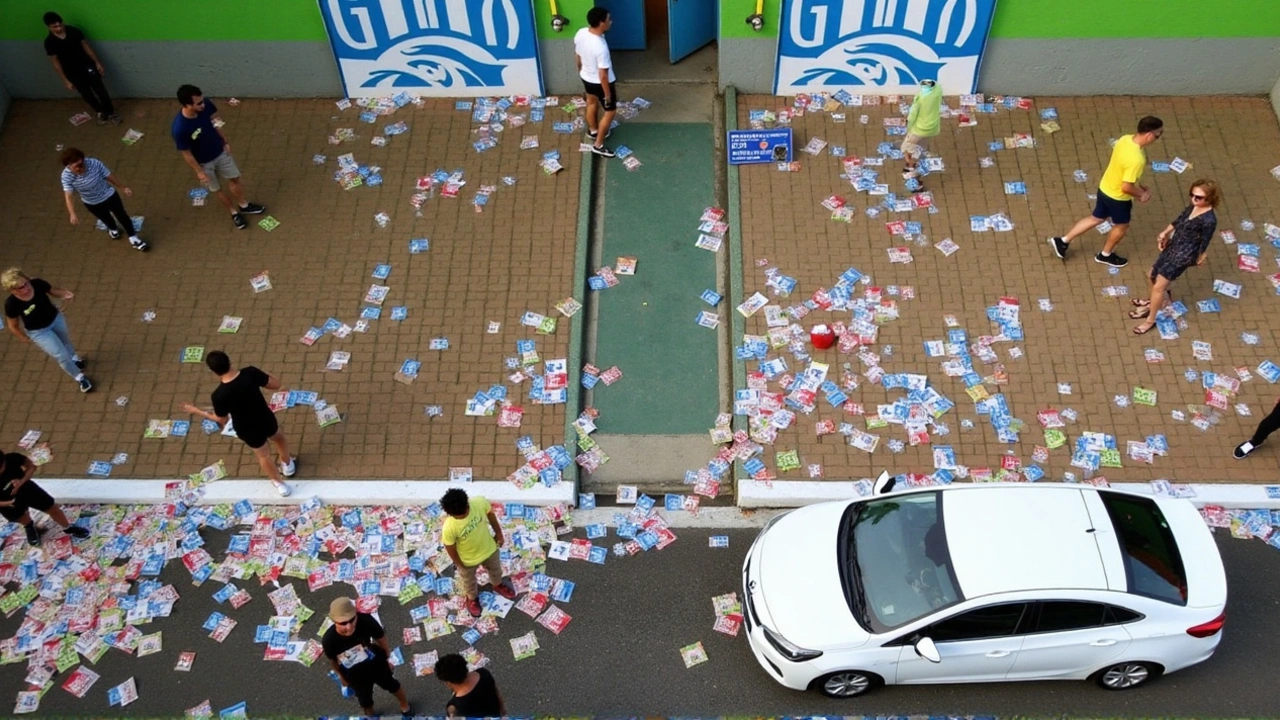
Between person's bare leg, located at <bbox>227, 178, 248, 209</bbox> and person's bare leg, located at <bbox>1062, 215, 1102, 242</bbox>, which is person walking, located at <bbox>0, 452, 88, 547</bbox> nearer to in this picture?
person's bare leg, located at <bbox>227, 178, 248, 209</bbox>

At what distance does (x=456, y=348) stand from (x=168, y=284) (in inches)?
144

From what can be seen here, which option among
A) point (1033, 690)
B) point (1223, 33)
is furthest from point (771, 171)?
point (1033, 690)

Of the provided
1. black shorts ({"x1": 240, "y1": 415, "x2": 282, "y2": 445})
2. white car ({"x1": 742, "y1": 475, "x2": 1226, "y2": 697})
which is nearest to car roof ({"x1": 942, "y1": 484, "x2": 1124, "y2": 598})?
white car ({"x1": 742, "y1": 475, "x2": 1226, "y2": 697})

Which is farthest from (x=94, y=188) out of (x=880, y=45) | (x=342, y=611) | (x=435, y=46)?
(x=880, y=45)

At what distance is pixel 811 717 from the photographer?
7.80 metres

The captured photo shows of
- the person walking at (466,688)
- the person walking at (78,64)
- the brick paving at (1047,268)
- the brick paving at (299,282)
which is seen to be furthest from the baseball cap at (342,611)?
the person walking at (78,64)

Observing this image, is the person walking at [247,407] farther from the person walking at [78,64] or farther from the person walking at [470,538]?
the person walking at [78,64]

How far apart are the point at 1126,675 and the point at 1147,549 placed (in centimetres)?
108

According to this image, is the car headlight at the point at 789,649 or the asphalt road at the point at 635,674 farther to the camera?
the asphalt road at the point at 635,674

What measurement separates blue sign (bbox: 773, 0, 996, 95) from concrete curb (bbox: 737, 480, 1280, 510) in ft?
19.0

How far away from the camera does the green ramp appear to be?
9.95m

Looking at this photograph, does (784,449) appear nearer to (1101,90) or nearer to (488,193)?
(488,193)

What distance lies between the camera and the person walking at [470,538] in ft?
23.8

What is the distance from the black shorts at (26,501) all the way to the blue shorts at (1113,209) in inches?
427
